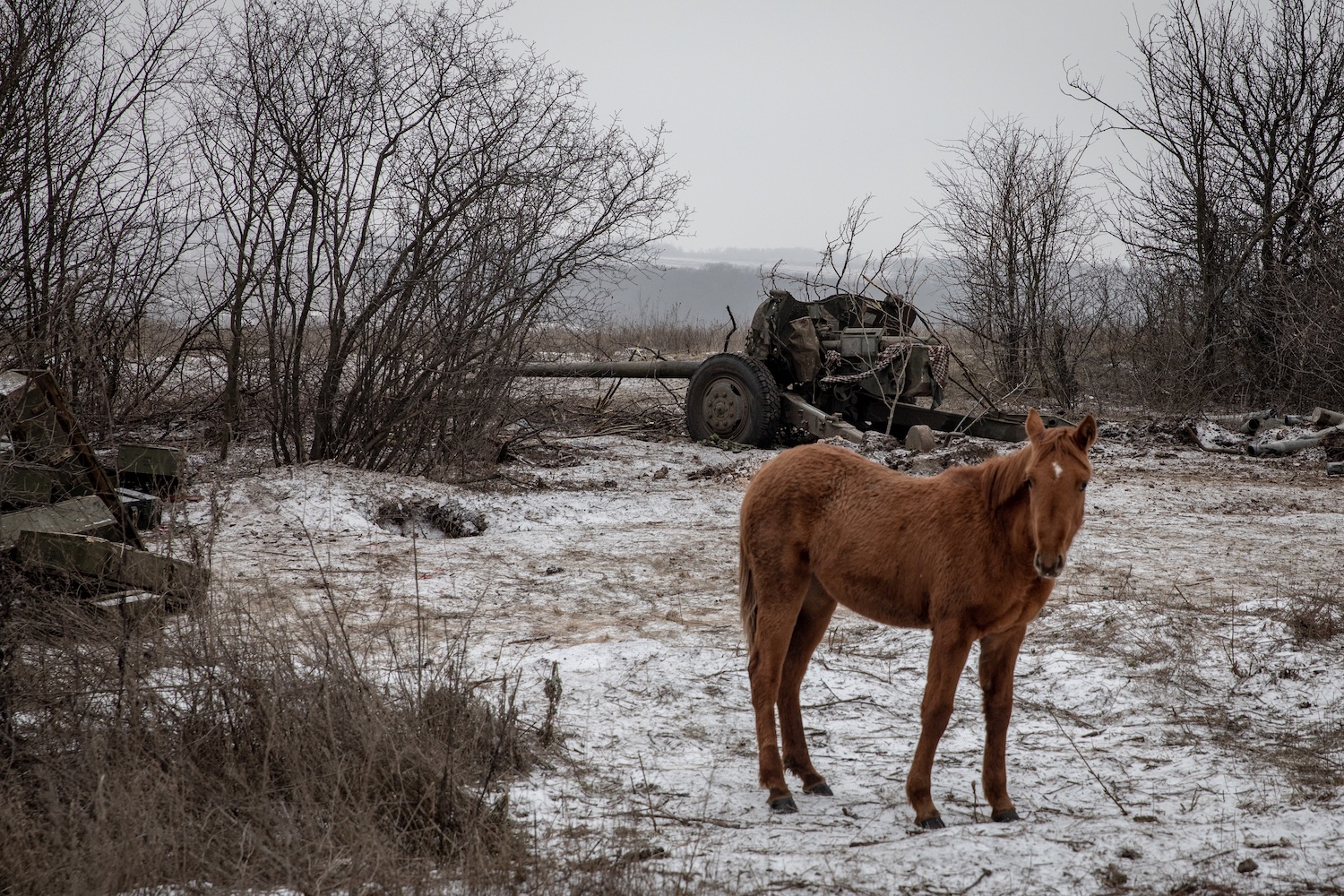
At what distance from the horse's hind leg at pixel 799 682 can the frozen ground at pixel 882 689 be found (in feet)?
0.44

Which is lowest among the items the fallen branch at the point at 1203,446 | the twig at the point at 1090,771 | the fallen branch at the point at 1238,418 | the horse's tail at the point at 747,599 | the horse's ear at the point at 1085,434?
the twig at the point at 1090,771

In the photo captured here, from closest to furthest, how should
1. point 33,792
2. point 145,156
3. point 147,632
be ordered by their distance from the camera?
point 33,792 → point 147,632 → point 145,156

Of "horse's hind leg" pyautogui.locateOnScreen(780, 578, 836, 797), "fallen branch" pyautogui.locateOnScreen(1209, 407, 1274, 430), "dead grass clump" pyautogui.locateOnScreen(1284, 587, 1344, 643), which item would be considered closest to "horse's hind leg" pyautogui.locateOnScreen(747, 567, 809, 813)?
"horse's hind leg" pyautogui.locateOnScreen(780, 578, 836, 797)

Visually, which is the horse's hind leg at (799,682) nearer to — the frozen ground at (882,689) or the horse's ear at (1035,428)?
the frozen ground at (882,689)

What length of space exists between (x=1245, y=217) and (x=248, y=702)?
59.9 ft

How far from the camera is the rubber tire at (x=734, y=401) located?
44.3ft

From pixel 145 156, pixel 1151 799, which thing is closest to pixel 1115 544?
Answer: pixel 1151 799

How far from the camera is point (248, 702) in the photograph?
3875mm

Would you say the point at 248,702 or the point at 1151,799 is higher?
the point at 248,702

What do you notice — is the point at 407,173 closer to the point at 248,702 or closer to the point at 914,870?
the point at 248,702

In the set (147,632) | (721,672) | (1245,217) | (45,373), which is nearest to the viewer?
(147,632)

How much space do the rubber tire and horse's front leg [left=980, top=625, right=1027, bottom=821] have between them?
9.71m

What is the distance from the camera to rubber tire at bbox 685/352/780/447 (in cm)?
1352

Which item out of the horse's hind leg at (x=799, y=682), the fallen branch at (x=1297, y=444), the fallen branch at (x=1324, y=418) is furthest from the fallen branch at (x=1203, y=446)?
the horse's hind leg at (x=799, y=682)
